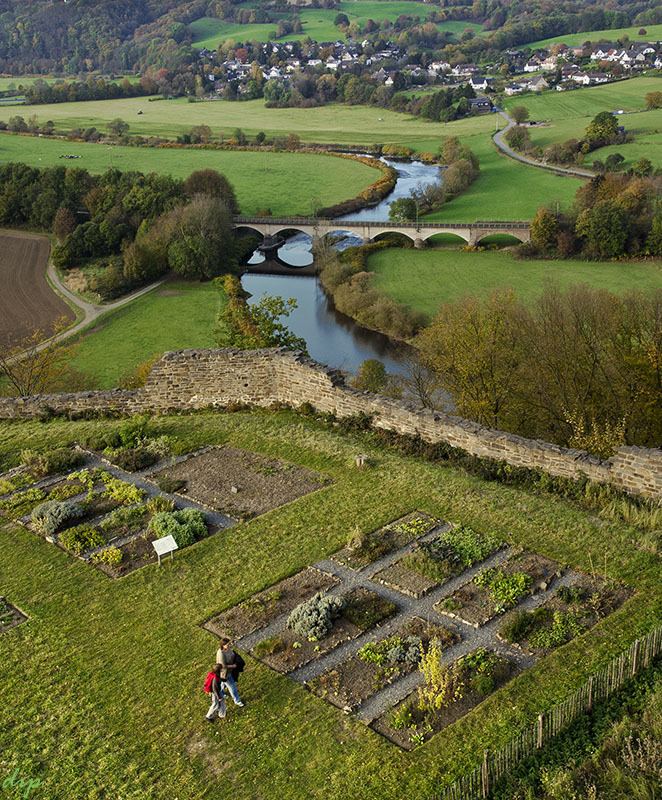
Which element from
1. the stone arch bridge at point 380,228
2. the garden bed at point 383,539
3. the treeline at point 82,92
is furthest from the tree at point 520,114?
the garden bed at point 383,539

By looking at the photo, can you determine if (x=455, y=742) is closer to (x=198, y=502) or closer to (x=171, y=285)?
(x=198, y=502)

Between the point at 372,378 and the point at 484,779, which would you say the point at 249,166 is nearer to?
the point at 372,378

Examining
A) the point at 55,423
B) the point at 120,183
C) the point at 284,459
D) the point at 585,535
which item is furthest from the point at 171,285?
the point at 585,535

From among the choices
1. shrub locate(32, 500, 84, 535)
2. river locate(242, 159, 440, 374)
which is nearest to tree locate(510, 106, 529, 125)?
river locate(242, 159, 440, 374)

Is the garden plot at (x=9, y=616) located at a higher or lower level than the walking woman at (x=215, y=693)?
lower

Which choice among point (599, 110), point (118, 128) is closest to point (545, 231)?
point (599, 110)

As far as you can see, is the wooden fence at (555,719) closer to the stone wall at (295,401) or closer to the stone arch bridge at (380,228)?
the stone wall at (295,401)
